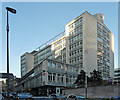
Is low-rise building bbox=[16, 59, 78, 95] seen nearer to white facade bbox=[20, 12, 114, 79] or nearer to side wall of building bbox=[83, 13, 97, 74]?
white facade bbox=[20, 12, 114, 79]

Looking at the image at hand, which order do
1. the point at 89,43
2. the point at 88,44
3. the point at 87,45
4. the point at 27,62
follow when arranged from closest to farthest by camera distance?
the point at 87,45, the point at 88,44, the point at 89,43, the point at 27,62

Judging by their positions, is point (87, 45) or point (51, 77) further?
point (87, 45)

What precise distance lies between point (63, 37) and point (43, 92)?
146 ft

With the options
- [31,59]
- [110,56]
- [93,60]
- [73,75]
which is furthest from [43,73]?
[31,59]

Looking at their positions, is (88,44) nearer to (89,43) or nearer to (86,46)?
(89,43)

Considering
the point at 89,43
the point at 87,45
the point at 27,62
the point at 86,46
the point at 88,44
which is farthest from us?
the point at 27,62

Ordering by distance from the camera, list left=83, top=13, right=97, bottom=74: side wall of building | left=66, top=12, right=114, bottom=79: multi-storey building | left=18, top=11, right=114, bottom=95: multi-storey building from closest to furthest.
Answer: left=83, top=13, right=97, bottom=74: side wall of building → left=66, top=12, right=114, bottom=79: multi-storey building → left=18, top=11, right=114, bottom=95: multi-storey building

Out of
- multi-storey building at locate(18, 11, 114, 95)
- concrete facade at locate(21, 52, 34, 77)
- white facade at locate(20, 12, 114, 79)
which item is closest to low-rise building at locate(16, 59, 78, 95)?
multi-storey building at locate(18, 11, 114, 95)

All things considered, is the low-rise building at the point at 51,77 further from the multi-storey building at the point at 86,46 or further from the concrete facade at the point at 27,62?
the concrete facade at the point at 27,62

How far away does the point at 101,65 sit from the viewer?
77938 millimetres

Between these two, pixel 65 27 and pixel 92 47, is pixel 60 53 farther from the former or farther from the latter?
pixel 92 47

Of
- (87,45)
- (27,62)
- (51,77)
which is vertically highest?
(87,45)

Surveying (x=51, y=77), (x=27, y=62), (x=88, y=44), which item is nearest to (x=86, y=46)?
(x=88, y=44)

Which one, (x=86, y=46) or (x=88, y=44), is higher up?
(x=88, y=44)
